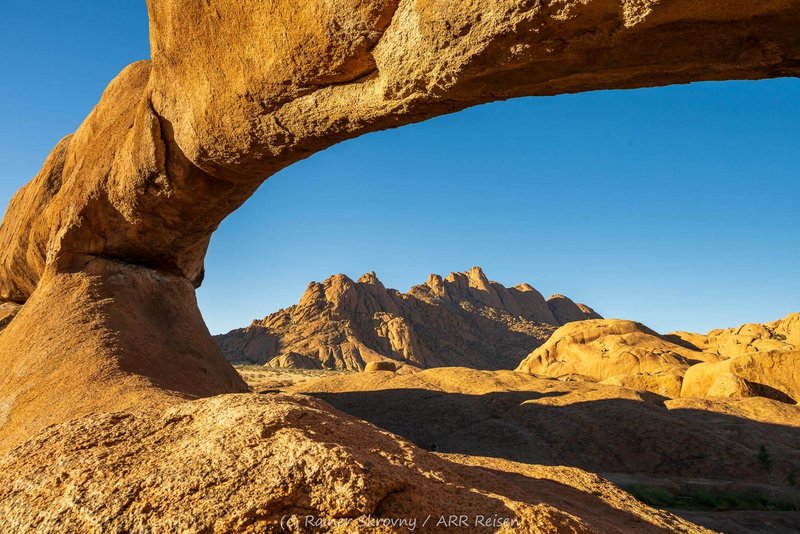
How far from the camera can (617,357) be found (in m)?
24.8

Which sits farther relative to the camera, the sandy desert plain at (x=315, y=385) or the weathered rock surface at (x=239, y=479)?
the sandy desert plain at (x=315, y=385)

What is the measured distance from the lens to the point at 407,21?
489 centimetres

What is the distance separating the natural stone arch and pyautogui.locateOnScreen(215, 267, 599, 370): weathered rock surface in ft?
114

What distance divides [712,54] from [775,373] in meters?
17.1

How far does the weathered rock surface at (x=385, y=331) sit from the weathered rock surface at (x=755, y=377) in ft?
95.6

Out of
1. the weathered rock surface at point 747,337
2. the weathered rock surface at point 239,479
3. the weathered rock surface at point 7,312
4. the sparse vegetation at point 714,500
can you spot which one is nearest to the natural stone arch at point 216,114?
the weathered rock surface at point 7,312

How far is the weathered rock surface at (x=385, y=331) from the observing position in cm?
5131

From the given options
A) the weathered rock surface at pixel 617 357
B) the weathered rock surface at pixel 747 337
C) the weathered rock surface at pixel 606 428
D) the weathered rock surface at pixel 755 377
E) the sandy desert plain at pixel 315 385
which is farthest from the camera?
the weathered rock surface at pixel 747 337

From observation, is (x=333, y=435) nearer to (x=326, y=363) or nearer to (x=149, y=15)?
(x=149, y=15)

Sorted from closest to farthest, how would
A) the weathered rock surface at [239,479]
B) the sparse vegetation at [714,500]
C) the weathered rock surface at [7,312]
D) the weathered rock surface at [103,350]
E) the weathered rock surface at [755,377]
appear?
the weathered rock surface at [239,479], the weathered rock surface at [103,350], the sparse vegetation at [714,500], the weathered rock surface at [7,312], the weathered rock surface at [755,377]

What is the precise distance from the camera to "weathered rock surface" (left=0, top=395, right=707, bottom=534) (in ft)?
8.82

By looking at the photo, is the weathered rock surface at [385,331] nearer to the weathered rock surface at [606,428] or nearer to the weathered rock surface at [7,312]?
the weathered rock surface at [606,428]

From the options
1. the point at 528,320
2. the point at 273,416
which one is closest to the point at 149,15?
the point at 273,416

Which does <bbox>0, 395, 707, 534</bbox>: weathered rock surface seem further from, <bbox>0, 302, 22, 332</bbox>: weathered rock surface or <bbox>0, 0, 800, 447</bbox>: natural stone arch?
<bbox>0, 302, 22, 332</bbox>: weathered rock surface
